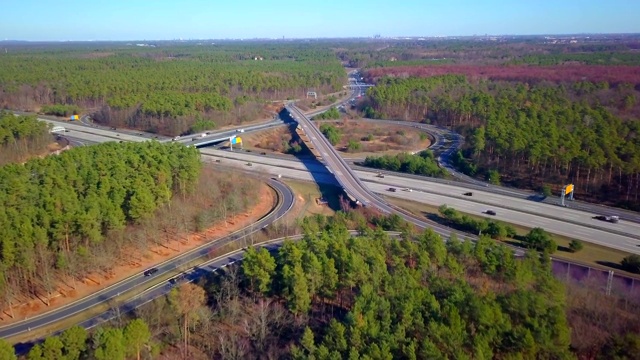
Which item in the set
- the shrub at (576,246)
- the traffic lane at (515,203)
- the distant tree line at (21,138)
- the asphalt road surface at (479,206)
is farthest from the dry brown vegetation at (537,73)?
the distant tree line at (21,138)

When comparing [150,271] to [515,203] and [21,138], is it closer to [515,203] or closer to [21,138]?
[515,203]

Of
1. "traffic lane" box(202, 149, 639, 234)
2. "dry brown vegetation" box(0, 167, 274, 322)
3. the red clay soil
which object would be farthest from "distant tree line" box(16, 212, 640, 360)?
"traffic lane" box(202, 149, 639, 234)

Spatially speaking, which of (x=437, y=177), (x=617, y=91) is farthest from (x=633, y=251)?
(x=617, y=91)

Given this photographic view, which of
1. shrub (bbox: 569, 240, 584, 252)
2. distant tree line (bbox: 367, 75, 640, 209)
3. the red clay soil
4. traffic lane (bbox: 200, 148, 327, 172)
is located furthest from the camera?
traffic lane (bbox: 200, 148, 327, 172)

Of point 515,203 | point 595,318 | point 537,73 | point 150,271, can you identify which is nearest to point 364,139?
point 515,203

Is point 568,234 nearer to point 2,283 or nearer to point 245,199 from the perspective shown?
point 245,199

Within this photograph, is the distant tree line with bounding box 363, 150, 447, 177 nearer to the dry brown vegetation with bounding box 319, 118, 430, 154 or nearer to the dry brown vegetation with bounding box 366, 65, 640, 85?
the dry brown vegetation with bounding box 319, 118, 430, 154
